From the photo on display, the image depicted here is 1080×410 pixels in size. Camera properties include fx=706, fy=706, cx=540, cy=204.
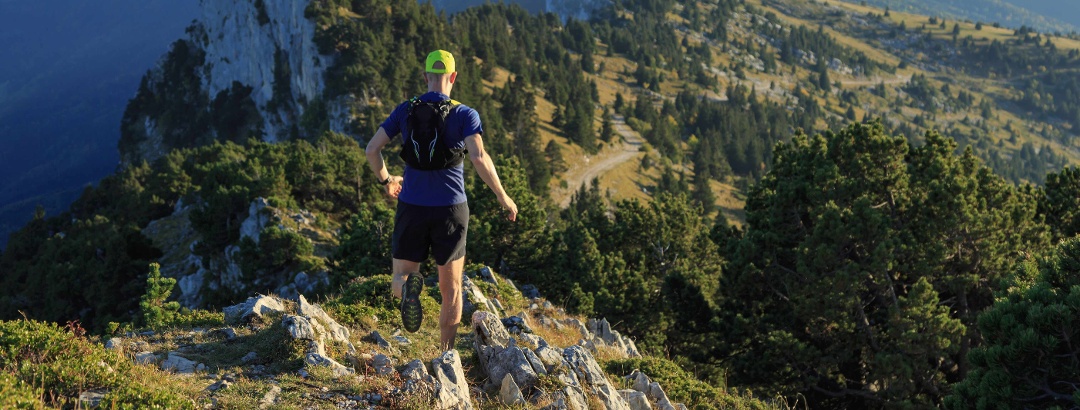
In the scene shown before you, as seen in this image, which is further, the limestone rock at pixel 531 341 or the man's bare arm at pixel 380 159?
the limestone rock at pixel 531 341

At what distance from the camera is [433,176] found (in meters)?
7.38

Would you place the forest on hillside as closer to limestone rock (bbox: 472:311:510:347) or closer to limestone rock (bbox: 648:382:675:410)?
limestone rock (bbox: 648:382:675:410)

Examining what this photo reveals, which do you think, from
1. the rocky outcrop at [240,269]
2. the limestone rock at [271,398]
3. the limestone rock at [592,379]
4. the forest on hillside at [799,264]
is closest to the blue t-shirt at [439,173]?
the limestone rock at [271,398]

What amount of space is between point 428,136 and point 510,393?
2.81 metres

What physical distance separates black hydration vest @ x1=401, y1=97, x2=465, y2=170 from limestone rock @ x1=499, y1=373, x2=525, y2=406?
2.37 meters

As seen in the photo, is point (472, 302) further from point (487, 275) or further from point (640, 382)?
point (487, 275)

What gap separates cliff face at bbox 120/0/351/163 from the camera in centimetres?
9056

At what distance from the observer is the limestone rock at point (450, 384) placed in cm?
673

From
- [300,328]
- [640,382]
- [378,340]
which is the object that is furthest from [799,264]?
[300,328]

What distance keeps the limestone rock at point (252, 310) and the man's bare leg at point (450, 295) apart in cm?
289

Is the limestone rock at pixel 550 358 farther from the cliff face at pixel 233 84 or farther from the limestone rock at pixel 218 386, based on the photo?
the cliff face at pixel 233 84

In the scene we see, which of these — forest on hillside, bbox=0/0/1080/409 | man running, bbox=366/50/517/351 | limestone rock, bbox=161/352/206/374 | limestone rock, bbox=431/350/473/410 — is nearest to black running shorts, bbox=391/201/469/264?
man running, bbox=366/50/517/351

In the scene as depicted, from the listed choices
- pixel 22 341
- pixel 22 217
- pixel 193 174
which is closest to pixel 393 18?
pixel 193 174

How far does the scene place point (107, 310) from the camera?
45.8 metres
